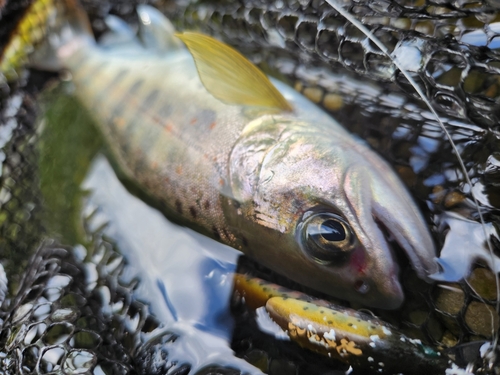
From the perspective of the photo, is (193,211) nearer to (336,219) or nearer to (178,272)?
(178,272)

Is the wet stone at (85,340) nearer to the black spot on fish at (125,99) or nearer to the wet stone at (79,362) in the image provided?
the wet stone at (79,362)

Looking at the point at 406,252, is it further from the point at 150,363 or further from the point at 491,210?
the point at 150,363

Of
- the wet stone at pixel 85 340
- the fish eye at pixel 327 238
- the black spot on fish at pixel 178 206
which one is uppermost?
the fish eye at pixel 327 238

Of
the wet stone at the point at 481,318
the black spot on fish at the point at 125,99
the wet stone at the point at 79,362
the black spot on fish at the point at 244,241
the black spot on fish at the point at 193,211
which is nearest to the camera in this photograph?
the wet stone at the point at 481,318

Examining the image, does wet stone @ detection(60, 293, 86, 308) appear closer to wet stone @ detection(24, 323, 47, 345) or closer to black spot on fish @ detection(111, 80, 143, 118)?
wet stone @ detection(24, 323, 47, 345)

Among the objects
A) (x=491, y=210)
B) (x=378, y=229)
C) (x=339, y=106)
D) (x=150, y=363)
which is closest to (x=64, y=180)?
(x=150, y=363)

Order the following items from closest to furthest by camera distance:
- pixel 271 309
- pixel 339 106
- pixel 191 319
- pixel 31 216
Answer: pixel 271 309 → pixel 191 319 → pixel 339 106 → pixel 31 216

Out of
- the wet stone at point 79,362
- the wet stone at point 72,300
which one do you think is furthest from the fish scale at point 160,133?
the wet stone at point 79,362
